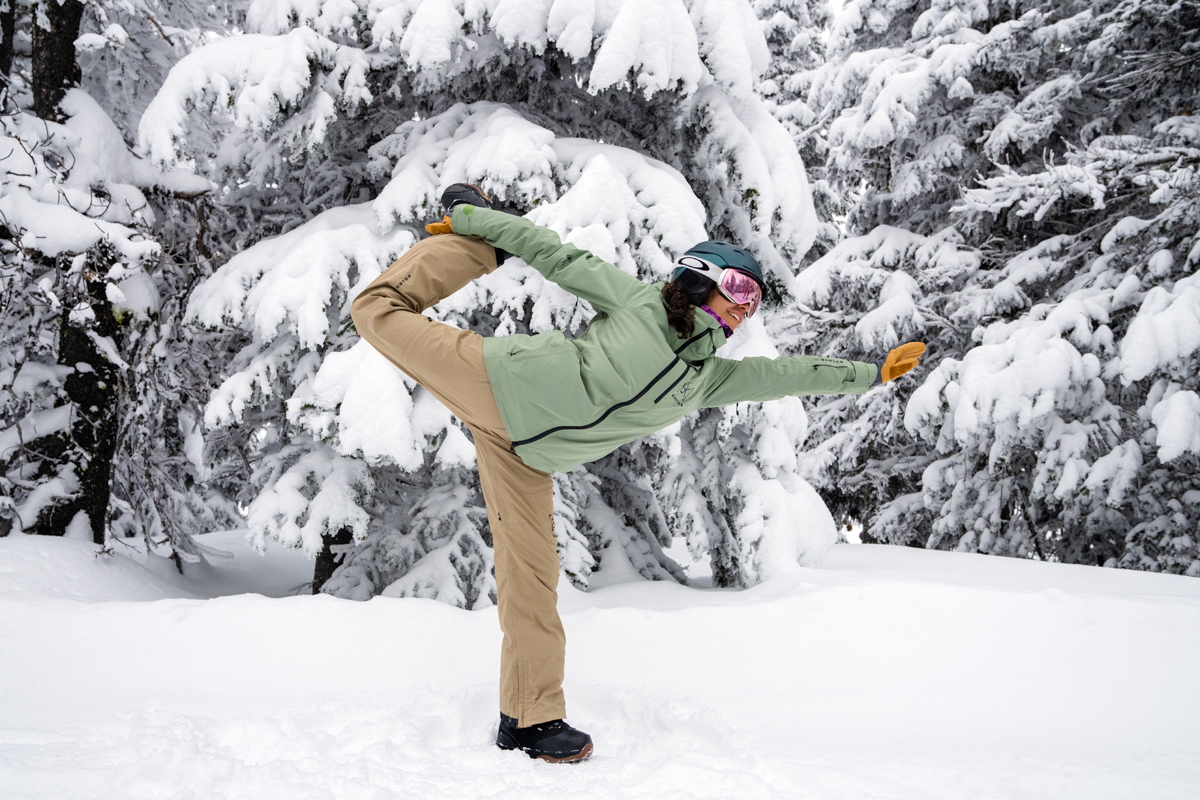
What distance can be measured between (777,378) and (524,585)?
1.21m

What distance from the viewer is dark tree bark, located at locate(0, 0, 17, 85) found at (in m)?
5.26

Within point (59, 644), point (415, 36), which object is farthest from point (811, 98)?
point (59, 644)

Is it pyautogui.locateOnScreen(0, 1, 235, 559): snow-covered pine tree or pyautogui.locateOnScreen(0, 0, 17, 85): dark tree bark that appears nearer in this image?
pyautogui.locateOnScreen(0, 1, 235, 559): snow-covered pine tree

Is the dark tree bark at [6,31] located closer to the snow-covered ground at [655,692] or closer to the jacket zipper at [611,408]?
the snow-covered ground at [655,692]

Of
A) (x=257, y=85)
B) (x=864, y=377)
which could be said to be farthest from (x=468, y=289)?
(x=864, y=377)

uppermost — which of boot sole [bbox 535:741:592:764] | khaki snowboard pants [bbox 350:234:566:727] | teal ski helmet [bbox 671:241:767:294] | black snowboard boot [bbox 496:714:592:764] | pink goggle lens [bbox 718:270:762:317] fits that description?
teal ski helmet [bbox 671:241:767:294]

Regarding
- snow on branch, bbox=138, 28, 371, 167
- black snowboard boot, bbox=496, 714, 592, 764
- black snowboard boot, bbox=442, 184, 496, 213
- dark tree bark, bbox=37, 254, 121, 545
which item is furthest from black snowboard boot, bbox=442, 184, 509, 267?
dark tree bark, bbox=37, 254, 121, 545


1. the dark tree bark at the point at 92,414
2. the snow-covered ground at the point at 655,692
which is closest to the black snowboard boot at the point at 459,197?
the snow-covered ground at the point at 655,692

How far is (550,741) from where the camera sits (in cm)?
237

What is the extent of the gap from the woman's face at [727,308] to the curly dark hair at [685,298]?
0.9 inches

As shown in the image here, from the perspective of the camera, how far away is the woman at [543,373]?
94.0 inches

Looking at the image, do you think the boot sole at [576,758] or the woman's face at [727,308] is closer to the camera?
the boot sole at [576,758]

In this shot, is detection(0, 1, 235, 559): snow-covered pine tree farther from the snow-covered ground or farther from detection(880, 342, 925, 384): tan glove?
detection(880, 342, 925, 384): tan glove

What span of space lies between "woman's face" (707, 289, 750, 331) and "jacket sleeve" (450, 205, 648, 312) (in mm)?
261
